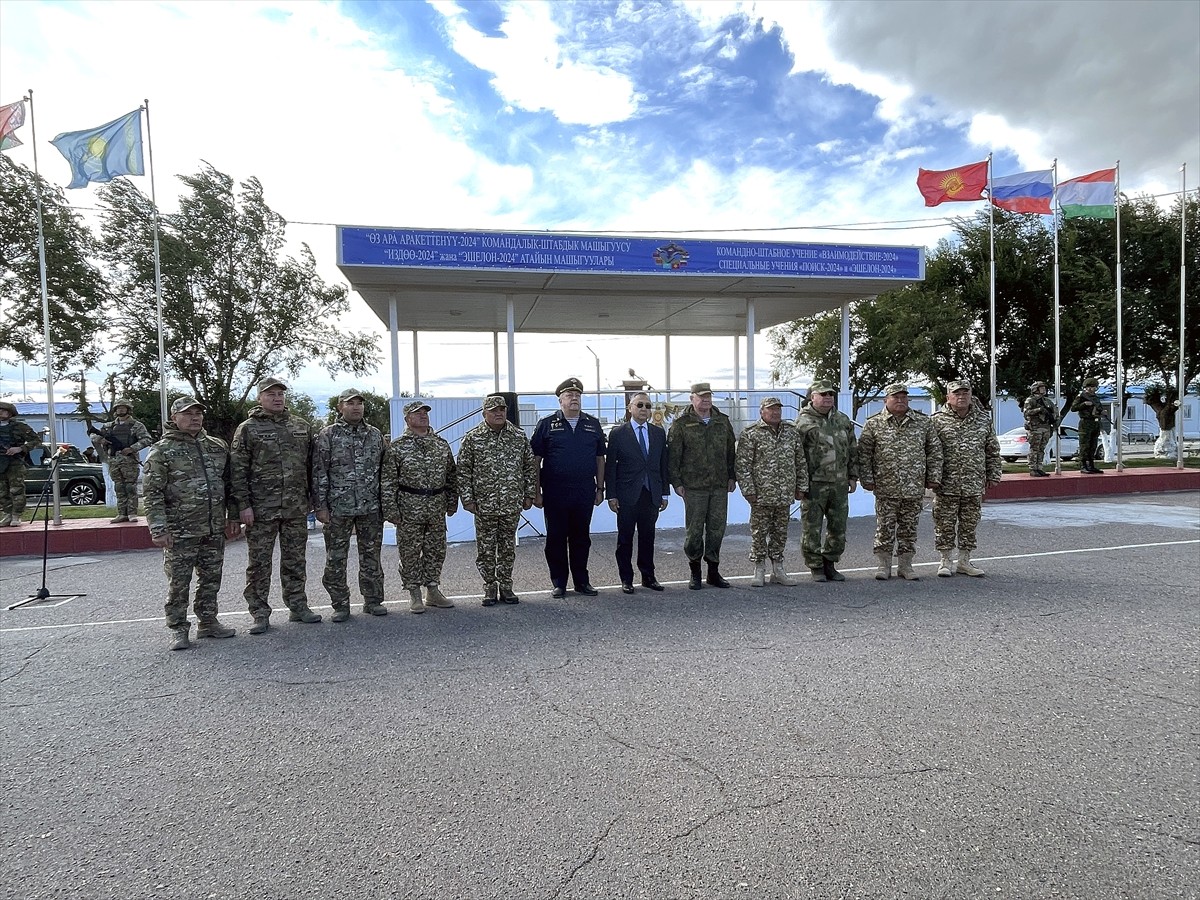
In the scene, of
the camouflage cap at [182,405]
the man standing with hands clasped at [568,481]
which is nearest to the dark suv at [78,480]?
the camouflage cap at [182,405]

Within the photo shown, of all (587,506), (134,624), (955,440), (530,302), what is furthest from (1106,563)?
(530,302)

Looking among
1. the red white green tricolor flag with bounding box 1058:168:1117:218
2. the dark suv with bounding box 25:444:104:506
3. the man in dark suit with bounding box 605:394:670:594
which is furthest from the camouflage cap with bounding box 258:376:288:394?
the red white green tricolor flag with bounding box 1058:168:1117:218

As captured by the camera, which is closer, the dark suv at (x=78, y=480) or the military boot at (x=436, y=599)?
the military boot at (x=436, y=599)

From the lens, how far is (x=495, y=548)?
5867mm

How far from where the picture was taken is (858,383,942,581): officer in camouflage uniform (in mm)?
6441

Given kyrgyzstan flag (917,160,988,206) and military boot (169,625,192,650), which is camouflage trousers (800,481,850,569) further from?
kyrgyzstan flag (917,160,988,206)

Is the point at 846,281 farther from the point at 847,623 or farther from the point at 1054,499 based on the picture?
the point at 847,623

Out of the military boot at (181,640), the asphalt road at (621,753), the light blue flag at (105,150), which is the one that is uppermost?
the light blue flag at (105,150)

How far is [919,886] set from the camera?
2.13m

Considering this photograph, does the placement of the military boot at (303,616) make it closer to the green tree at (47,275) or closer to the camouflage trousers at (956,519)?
the camouflage trousers at (956,519)

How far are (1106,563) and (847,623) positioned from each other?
12.4 ft

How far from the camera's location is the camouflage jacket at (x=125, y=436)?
10.1m

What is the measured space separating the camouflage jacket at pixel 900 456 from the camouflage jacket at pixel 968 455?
0.09m

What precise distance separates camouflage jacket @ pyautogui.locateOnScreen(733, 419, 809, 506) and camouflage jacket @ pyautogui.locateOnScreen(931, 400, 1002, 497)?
4.55 feet
